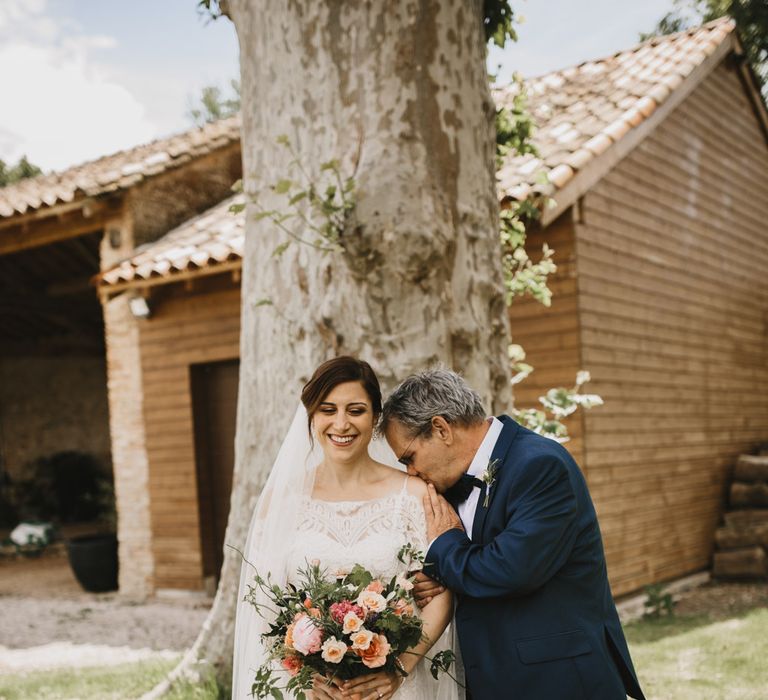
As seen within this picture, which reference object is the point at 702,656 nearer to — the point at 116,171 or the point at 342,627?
the point at 342,627

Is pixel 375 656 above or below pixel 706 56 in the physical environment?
below

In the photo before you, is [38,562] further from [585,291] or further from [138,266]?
[585,291]

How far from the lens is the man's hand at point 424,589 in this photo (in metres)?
2.85

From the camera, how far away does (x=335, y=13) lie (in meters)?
4.30

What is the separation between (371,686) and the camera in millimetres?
2713

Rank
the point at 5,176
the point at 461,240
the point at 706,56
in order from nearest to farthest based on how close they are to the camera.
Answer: the point at 461,240, the point at 706,56, the point at 5,176

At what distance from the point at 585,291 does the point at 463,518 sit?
555cm

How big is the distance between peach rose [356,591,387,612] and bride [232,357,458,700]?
0.25 meters

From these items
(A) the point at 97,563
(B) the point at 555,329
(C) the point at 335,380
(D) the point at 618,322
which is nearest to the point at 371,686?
(C) the point at 335,380

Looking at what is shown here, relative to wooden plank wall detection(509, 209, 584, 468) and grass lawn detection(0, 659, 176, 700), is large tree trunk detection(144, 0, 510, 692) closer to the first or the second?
grass lawn detection(0, 659, 176, 700)

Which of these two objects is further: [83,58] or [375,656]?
[83,58]

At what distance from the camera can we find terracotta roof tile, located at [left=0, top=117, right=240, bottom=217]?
402 inches

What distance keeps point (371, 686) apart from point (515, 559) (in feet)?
2.08

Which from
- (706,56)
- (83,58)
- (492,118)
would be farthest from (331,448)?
(83,58)
